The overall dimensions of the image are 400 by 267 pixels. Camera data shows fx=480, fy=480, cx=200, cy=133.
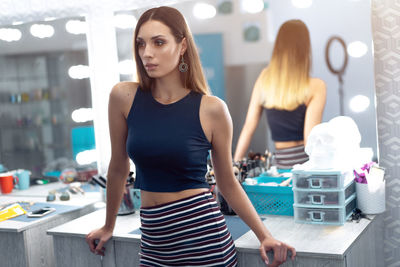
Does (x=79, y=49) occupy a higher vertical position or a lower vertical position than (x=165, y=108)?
higher

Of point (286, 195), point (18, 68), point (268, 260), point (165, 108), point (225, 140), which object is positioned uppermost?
point (18, 68)

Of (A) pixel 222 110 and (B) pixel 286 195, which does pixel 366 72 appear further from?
(A) pixel 222 110

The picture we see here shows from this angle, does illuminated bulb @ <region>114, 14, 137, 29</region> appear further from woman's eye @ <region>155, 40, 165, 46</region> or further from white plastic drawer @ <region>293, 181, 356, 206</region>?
white plastic drawer @ <region>293, 181, 356, 206</region>

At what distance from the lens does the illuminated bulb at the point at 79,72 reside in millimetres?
2312

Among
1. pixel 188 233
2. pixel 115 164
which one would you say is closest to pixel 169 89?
pixel 115 164

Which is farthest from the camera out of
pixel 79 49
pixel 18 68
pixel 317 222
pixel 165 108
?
pixel 18 68

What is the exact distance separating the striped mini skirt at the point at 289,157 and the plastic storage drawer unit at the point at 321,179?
0.90 ft

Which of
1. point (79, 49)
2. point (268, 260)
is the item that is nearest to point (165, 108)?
point (268, 260)

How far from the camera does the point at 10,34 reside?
2.48 m

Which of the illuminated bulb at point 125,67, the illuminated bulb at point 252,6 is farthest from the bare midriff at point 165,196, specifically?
the illuminated bulb at point 125,67

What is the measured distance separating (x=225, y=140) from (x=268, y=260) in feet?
1.22

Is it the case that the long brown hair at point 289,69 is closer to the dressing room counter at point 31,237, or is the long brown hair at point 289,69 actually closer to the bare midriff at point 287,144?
the bare midriff at point 287,144

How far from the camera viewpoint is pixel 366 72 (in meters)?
1.79

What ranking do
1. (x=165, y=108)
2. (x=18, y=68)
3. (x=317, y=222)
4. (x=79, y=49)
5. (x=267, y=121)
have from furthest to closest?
1. (x=18, y=68)
2. (x=79, y=49)
3. (x=267, y=121)
4. (x=317, y=222)
5. (x=165, y=108)
